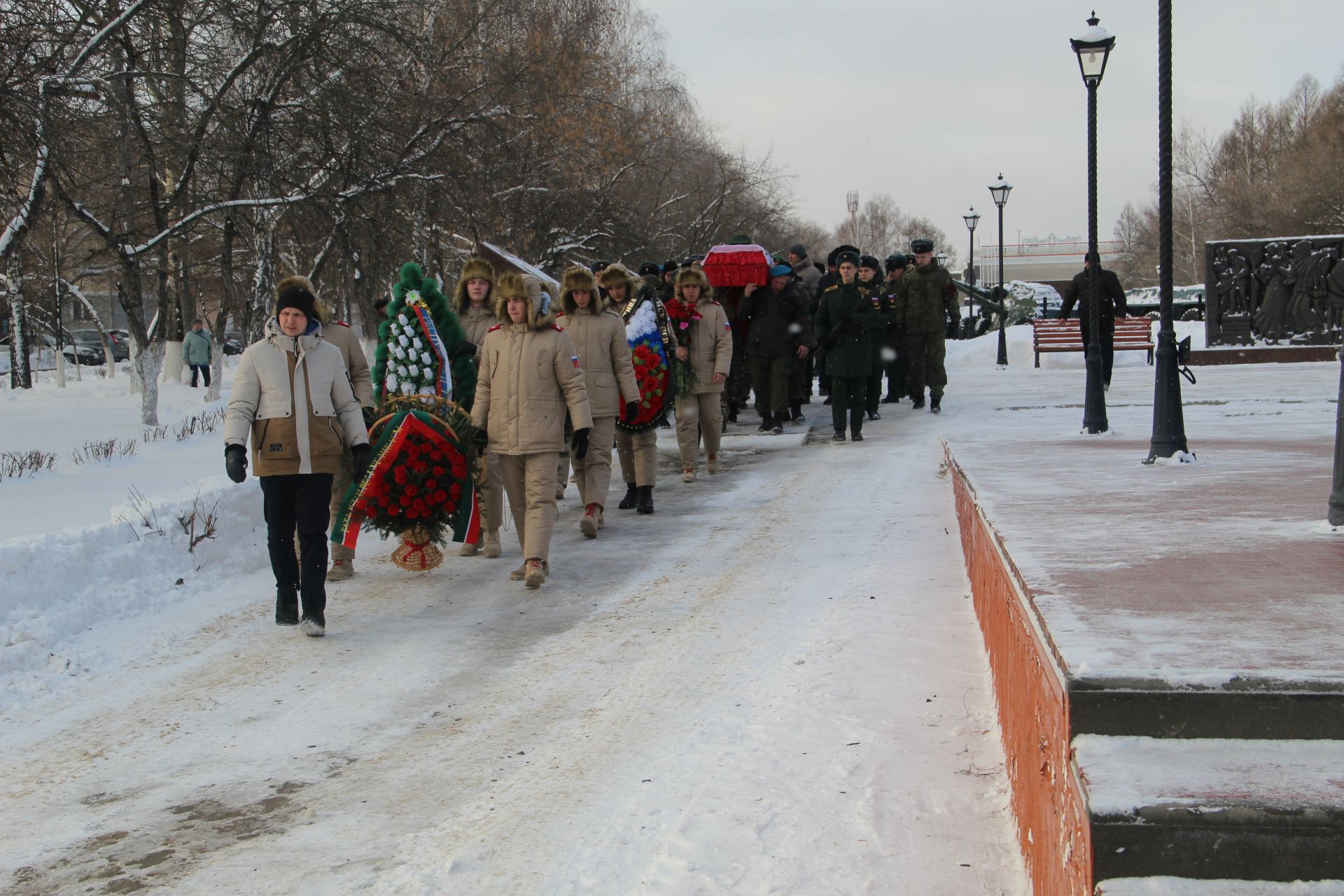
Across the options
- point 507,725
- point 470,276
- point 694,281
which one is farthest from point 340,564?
point 694,281

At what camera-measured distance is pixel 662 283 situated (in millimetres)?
14570

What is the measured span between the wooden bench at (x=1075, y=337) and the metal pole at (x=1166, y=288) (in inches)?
737

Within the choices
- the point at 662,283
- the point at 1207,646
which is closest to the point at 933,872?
the point at 1207,646

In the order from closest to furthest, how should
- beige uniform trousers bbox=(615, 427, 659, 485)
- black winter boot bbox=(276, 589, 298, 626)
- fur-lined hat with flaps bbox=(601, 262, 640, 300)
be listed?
black winter boot bbox=(276, 589, 298, 626) < beige uniform trousers bbox=(615, 427, 659, 485) < fur-lined hat with flaps bbox=(601, 262, 640, 300)

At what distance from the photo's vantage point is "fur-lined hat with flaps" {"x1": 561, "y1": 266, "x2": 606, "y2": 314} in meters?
9.77

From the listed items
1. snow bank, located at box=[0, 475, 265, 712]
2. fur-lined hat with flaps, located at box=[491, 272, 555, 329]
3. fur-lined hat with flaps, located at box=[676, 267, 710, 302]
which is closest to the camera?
snow bank, located at box=[0, 475, 265, 712]

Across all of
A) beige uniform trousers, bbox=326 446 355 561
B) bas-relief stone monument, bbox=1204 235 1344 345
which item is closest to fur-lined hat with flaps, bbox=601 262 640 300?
beige uniform trousers, bbox=326 446 355 561

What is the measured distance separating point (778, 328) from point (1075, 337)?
50.2 feet

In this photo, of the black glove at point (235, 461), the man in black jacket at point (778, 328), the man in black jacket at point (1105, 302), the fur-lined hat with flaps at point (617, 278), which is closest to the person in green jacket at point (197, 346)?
the man in black jacket at point (778, 328)

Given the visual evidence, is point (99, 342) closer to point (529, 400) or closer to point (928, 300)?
point (928, 300)

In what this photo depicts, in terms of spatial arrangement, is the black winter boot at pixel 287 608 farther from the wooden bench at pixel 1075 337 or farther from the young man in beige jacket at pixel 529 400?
the wooden bench at pixel 1075 337

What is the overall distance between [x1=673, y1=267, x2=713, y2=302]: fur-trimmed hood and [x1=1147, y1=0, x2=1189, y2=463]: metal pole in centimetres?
488

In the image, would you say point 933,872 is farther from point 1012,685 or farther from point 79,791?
point 79,791

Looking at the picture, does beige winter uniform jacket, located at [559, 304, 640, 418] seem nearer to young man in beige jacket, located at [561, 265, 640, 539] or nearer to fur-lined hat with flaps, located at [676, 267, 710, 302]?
young man in beige jacket, located at [561, 265, 640, 539]
